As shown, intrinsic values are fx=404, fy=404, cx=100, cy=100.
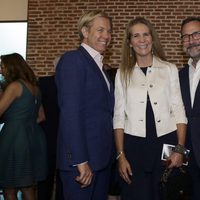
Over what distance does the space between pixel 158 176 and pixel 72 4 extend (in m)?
4.65

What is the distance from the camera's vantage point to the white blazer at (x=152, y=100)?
2584 millimetres

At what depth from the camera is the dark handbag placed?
2488 mm

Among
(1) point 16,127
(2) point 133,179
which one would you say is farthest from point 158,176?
(1) point 16,127

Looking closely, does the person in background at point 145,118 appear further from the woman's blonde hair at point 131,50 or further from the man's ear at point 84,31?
the man's ear at point 84,31

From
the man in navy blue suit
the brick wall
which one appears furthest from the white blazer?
the brick wall

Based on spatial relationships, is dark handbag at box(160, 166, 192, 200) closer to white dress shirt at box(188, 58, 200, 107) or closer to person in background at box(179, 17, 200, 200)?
person in background at box(179, 17, 200, 200)

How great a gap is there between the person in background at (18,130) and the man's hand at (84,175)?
4.91 ft

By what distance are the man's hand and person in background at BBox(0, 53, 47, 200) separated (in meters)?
1.50

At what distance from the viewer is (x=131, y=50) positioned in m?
2.82

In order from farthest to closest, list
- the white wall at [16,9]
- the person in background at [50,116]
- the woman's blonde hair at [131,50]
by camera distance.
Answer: the white wall at [16,9] → the person in background at [50,116] → the woman's blonde hair at [131,50]

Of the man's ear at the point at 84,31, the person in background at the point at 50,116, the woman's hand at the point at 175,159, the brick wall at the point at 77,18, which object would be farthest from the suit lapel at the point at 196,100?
the brick wall at the point at 77,18

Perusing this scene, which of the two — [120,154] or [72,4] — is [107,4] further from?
[120,154]

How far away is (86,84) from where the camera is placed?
94.2 inches

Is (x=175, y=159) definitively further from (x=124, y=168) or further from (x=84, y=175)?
(x=84, y=175)
